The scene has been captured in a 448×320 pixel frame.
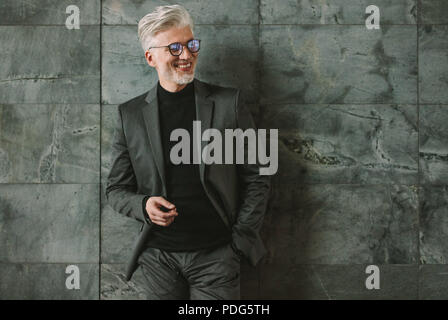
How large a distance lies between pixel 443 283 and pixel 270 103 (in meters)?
2.29

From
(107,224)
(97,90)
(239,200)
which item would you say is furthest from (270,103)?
(107,224)

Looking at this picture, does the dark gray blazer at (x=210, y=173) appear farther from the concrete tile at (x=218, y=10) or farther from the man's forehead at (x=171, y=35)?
the concrete tile at (x=218, y=10)

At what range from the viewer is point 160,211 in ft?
9.68

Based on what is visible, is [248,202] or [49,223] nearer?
[248,202]

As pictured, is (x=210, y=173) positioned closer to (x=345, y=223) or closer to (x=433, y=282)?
(x=345, y=223)

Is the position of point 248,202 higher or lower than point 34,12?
lower

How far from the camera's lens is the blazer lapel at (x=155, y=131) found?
3061 millimetres

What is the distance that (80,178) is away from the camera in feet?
12.4

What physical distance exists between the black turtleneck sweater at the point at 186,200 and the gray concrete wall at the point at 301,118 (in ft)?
2.40

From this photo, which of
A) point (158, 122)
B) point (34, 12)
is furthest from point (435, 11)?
point (34, 12)

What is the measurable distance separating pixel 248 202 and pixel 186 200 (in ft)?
1.54

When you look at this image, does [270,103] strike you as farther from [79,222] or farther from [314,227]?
[79,222]

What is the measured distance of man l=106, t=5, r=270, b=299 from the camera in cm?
303

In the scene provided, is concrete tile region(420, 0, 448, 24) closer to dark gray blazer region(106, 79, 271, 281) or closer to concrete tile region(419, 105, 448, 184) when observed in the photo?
concrete tile region(419, 105, 448, 184)
